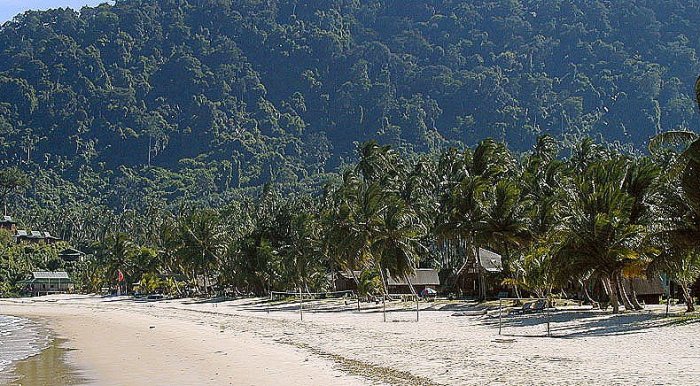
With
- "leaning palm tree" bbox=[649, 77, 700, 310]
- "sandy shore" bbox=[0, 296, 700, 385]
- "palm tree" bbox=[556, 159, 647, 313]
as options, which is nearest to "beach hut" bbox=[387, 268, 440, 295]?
"sandy shore" bbox=[0, 296, 700, 385]

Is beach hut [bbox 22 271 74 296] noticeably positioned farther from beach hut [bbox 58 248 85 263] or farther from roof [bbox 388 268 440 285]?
roof [bbox 388 268 440 285]

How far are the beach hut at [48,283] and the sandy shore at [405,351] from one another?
82.0 metres

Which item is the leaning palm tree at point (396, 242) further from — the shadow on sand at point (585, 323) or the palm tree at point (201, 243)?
the palm tree at point (201, 243)

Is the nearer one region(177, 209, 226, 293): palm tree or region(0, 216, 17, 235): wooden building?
region(177, 209, 226, 293): palm tree

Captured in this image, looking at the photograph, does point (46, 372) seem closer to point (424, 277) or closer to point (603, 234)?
point (603, 234)

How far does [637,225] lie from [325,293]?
37190mm

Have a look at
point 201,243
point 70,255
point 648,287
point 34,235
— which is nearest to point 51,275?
point 70,255

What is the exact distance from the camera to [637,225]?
34000 mm

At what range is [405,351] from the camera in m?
26.1

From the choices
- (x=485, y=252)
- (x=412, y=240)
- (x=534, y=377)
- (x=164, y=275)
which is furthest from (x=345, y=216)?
(x=164, y=275)

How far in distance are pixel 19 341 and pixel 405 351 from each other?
22.7 m

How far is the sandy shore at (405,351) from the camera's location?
781 inches

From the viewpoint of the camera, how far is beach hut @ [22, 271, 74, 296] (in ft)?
392

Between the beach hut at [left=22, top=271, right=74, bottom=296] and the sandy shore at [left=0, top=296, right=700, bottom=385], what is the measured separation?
8204 centimetres
